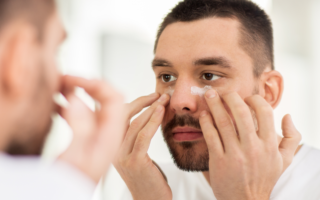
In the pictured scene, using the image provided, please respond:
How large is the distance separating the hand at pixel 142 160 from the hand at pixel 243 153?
0.21m

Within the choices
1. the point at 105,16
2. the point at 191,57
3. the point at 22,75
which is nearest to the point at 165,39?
the point at 191,57

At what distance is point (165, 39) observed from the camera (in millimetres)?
1150

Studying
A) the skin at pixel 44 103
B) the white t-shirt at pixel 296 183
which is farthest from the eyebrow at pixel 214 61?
the skin at pixel 44 103

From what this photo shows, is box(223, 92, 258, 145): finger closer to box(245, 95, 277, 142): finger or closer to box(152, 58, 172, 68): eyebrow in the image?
box(245, 95, 277, 142): finger

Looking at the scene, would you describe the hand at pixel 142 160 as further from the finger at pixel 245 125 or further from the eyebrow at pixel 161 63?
the finger at pixel 245 125

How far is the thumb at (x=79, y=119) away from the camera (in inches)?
16.5

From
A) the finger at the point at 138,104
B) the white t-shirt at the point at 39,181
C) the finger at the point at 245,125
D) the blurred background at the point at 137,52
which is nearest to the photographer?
the white t-shirt at the point at 39,181

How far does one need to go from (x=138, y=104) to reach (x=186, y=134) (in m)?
0.23

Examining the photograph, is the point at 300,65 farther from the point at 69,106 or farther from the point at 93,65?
the point at 69,106

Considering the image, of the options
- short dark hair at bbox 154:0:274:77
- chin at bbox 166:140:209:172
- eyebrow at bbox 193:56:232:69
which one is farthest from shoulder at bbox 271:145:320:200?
eyebrow at bbox 193:56:232:69

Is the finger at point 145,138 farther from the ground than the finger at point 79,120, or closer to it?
closer to it

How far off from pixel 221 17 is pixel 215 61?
0.22m

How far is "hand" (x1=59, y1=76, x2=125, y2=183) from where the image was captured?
41cm

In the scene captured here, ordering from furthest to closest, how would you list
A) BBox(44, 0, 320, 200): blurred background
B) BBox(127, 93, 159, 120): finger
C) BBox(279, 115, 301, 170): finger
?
BBox(127, 93, 159, 120): finger
BBox(279, 115, 301, 170): finger
BBox(44, 0, 320, 200): blurred background
